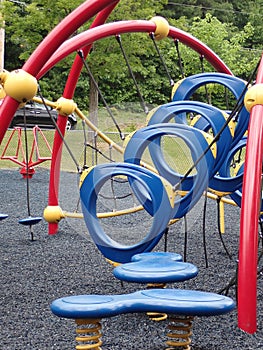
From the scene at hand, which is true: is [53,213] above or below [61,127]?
below

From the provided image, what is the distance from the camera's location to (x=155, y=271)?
3166 millimetres

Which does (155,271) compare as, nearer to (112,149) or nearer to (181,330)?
(181,330)

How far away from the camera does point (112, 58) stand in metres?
14.9

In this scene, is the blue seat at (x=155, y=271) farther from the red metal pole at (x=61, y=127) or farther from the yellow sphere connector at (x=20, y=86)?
the red metal pole at (x=61, y=127)

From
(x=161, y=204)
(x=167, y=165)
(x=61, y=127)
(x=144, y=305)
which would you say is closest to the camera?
(x=144, y=305)

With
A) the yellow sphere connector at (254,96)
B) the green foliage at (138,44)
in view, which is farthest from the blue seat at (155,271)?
the green foliage at (138,44)

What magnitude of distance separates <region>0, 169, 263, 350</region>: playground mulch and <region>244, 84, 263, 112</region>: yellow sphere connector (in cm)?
125

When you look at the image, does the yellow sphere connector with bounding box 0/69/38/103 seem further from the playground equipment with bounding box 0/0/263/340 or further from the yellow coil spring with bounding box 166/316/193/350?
the yellow coil spring with bounding box 166/316/193/350

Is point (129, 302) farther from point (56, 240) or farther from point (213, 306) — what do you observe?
point (56, 240)

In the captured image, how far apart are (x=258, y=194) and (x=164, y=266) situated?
2.34 feet

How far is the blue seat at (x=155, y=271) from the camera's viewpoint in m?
3.06

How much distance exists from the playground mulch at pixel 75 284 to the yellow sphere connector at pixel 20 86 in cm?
114

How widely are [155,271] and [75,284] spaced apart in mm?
1416

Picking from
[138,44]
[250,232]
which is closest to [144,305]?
[250,232]
